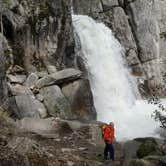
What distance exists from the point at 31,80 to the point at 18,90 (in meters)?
1.55

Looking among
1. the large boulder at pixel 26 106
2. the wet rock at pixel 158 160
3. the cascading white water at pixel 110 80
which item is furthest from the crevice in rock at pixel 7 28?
the wet rock at pixel 158 160

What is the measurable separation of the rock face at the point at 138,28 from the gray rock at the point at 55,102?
14.3m

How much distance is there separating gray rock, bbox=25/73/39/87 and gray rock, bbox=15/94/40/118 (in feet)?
4.87

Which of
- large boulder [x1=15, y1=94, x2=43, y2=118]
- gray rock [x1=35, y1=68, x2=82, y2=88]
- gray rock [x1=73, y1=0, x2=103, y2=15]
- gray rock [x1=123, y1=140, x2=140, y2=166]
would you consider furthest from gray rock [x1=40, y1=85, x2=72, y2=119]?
gray rock [x1=73, y1=0, x2=103, y2=15]

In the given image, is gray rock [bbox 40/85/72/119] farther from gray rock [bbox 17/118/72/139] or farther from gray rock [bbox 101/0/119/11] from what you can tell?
gray rock [bbox 101/0/119/11]

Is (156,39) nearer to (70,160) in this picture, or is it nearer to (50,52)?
(50,52)

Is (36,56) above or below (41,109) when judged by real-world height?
above

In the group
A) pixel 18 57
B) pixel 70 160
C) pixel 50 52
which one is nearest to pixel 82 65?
pixel 50 52

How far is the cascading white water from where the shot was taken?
29.7 metres

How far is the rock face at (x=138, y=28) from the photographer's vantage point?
3831cm

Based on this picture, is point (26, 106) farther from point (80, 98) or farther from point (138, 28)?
point (138, 28)

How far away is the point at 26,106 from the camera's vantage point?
23438 mm

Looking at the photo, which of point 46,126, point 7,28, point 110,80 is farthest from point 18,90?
point 110,80

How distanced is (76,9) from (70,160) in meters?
26.2
